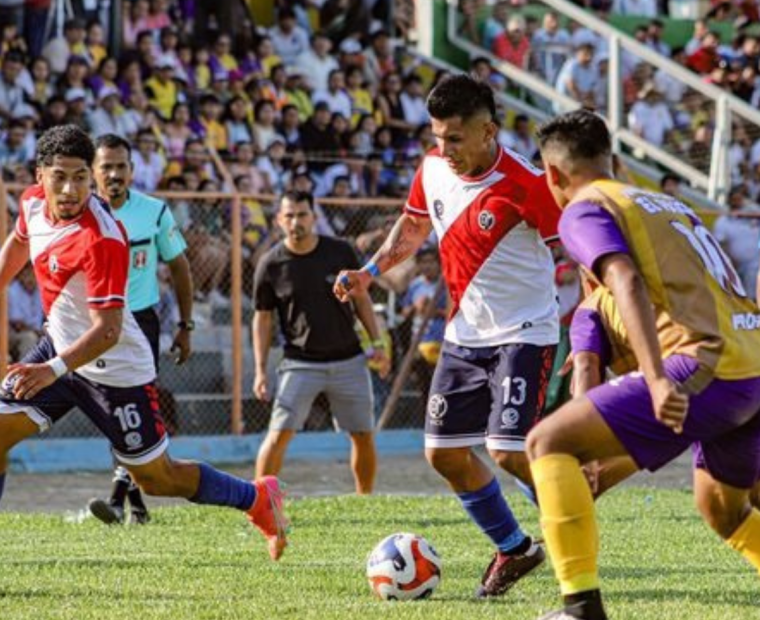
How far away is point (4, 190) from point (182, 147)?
3073mm

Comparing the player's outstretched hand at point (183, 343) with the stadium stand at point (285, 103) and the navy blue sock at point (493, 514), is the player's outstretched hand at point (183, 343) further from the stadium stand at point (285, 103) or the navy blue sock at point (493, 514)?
the stadium stand at point (285, 103)

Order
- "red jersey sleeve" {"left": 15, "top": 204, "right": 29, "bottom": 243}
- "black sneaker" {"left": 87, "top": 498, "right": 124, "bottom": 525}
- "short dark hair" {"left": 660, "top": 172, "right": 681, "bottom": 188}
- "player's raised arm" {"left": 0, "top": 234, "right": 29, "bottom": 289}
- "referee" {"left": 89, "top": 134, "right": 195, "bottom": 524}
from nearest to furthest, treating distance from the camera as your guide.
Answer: "red jersey sleeve" {"left": 15, "top": 204, "right": 29, "bottom": 243}, "player's raised arm" {"left": 0, "top": 234, "right": 29, "bottom": 289}, "referee" {"left": 89, "top": 134, "right": 195, "bottom": 524}, "black sneaker" {"left": 87, "top": 498, "right": 124, "bottom": 525}, "short dark hair" {"left": 660, "top": 172, "right": 681, "bottom": 188}

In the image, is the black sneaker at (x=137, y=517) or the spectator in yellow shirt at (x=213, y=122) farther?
the spectator in yellow shirt at (x=213, y=122)

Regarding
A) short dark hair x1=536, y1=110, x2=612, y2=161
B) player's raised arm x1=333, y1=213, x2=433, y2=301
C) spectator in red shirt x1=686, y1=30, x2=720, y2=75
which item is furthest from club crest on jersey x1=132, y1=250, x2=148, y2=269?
spectator in red shirt x1=686, y1=30, x2=720, y2=75

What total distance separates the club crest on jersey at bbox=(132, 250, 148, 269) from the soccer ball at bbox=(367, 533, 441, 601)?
3786mm

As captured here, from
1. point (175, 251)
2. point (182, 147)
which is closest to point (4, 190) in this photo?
point (182, 147)

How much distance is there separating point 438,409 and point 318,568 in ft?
3.98

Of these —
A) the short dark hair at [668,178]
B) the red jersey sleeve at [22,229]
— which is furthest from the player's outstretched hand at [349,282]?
the short dark hair at [668,178]

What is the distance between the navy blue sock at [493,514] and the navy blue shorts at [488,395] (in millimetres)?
236

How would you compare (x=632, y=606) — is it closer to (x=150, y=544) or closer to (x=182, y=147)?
(x=150, y=544)

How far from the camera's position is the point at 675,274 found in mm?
6688

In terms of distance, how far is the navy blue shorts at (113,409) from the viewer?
905 cm

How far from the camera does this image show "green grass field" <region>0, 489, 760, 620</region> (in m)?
7.94

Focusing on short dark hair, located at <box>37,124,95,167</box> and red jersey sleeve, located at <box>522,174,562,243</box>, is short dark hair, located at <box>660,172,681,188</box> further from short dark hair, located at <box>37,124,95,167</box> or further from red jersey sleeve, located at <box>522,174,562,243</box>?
short dark hair, located at <box>37,124,95,167</box>
